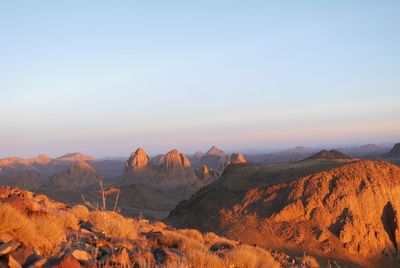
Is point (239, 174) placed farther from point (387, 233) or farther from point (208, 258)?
point (208, 258)

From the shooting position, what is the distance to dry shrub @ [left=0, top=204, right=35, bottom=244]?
5.88 m

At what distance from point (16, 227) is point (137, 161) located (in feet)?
415

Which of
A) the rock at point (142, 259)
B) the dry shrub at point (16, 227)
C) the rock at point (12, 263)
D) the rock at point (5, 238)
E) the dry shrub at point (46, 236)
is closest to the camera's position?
the rock at point (12, 263)

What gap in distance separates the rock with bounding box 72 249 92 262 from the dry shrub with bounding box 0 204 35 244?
647 millimetres

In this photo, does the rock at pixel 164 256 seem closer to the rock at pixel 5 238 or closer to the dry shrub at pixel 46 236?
the dry shrub at pixel 46 236

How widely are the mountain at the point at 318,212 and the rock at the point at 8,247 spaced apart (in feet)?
76.8

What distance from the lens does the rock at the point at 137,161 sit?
428 ft

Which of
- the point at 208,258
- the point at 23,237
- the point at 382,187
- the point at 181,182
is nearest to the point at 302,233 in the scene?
the point at 382,187

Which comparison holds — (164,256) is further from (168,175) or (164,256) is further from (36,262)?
(168,175)

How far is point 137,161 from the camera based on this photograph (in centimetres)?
13138

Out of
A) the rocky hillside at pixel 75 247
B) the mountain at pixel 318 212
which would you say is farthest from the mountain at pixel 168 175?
the rocky hillside at pixel 75 247

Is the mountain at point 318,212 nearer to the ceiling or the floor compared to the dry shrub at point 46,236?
nearer to the floor

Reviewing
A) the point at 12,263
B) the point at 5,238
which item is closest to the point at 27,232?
the point at 5,238

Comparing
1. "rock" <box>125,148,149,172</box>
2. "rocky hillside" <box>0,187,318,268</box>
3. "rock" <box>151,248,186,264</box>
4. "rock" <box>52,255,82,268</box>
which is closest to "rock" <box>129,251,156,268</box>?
"rocky hillside" <box>0,187,318,268</box>
